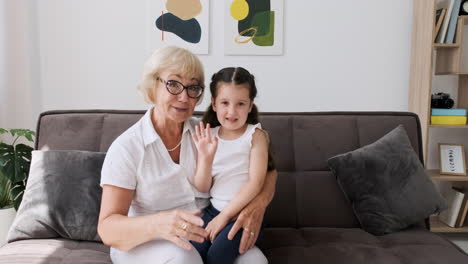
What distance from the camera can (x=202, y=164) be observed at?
1.39m

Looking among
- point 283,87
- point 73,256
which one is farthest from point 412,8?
point 73,256

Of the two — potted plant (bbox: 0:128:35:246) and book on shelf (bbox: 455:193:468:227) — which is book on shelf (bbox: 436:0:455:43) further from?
potted plant (bbox: 0:128:35:246)

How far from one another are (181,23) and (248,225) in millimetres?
2133

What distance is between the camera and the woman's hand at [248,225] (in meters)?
1.32

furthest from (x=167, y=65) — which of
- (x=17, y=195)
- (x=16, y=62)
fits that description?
(x=16, y=62)

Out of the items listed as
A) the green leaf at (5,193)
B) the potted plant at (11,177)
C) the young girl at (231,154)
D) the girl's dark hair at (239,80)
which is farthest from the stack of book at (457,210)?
the green leaf at (5,193)

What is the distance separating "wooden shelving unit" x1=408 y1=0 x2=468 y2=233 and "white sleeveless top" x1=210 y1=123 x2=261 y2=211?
5.87ft

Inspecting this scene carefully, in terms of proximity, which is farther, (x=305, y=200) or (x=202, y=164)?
(x=305, y=200)

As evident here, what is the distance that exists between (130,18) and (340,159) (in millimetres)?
2106

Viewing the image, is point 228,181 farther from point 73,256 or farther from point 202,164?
point 73,256

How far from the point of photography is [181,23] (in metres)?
3.06

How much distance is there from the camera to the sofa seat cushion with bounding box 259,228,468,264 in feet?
4.83

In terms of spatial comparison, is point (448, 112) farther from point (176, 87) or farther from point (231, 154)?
point (176, 87)

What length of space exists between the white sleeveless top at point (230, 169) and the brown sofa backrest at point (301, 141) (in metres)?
0.43
